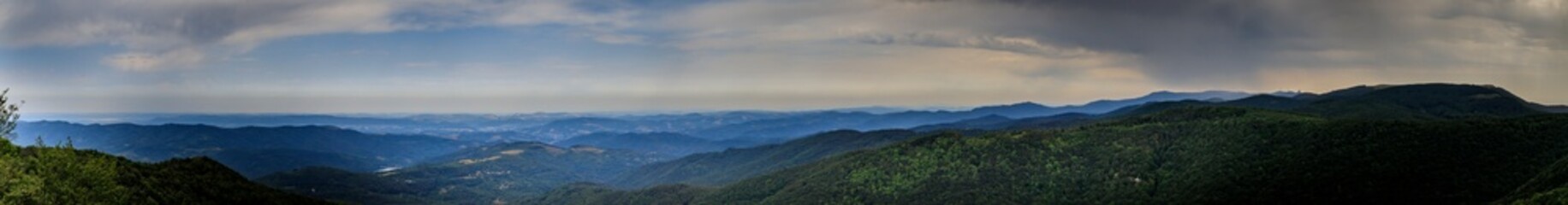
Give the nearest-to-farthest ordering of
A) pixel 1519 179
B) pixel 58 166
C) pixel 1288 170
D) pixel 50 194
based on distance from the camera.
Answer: pixel 50 194
pixel 58 166
pixel 1519 179
pixel 1288 170

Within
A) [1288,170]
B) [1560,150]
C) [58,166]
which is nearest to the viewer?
[58,166]

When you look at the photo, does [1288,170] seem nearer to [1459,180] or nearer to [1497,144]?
[1459,180]

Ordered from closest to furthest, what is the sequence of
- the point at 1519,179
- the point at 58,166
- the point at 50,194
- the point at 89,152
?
the point at 50,194 < the point at 58,166 < the point at 89,152 < the point at 1519,179

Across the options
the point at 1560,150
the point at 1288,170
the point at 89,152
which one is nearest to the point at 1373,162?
the point at 1288,170

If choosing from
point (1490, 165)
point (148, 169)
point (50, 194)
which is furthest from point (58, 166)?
point (1490, 165)

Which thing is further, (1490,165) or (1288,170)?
(1288,170)

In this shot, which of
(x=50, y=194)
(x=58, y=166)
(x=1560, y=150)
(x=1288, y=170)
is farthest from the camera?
(x=1288, y=170)

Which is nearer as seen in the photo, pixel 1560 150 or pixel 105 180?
pixel 105 180

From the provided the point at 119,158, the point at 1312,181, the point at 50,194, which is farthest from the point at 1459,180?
the point at 119,158

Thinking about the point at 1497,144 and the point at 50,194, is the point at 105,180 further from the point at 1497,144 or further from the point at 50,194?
the point at 1497,144
